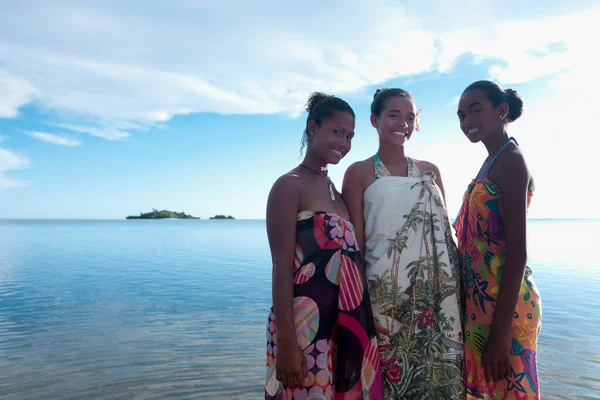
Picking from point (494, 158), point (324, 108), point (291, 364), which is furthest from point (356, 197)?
point (291, 364)

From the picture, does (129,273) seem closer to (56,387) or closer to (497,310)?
(56,387)

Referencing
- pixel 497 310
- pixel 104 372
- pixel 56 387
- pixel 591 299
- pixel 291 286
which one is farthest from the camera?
pixel 591 299

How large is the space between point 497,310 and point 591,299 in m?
10.7

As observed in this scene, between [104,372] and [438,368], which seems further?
[104,372]

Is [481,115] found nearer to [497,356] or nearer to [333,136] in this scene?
[333,136]

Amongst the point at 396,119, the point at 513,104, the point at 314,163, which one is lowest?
the point at 314,163

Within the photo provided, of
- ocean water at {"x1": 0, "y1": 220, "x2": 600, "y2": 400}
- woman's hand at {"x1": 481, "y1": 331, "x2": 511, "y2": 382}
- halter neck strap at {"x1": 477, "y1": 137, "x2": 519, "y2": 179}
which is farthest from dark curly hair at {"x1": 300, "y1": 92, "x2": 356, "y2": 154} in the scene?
ocean water at {"x1": 0, "y1": 220, "x2": 600, "y2": 400}

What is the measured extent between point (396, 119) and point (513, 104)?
800 millimetres

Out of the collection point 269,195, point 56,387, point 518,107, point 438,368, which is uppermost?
point 518,107

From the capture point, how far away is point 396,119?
9.61 ft

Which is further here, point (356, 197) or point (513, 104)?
point (513, 104)

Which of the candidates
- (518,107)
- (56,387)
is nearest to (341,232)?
(518,107)

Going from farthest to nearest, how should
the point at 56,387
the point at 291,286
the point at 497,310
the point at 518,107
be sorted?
the point at 56,387, the point at 518,107, the point at 497,310, the point at 291,286

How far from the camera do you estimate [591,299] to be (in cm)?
1107
